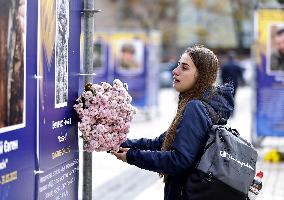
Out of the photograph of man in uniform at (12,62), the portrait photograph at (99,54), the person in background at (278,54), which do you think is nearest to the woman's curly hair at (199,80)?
the photograph of man in uniform at (12,62)

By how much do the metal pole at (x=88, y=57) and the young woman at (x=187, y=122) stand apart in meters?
0.35

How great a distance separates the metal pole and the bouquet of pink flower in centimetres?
19

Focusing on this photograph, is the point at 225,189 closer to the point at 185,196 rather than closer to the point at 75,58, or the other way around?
the point at 185,196

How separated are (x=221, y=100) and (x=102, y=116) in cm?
71

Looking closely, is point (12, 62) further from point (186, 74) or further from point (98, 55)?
point (98, 55)

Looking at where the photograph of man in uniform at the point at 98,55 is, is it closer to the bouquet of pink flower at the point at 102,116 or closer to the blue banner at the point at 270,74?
the blue banner at the point at 270,74

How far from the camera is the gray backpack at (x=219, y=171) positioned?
14.0ft

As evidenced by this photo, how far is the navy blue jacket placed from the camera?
14.1 feet

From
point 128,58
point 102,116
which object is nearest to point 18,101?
point 102,116

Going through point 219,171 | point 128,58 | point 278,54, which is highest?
point 278,54

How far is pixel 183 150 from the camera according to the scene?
14.0ft

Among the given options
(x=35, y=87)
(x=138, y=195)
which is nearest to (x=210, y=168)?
(x=35, y=87)

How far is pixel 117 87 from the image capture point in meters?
4.71

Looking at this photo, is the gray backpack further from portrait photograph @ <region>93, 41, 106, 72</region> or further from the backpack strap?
portrait photograph @ <region>93, 41, 106, 72</region>
